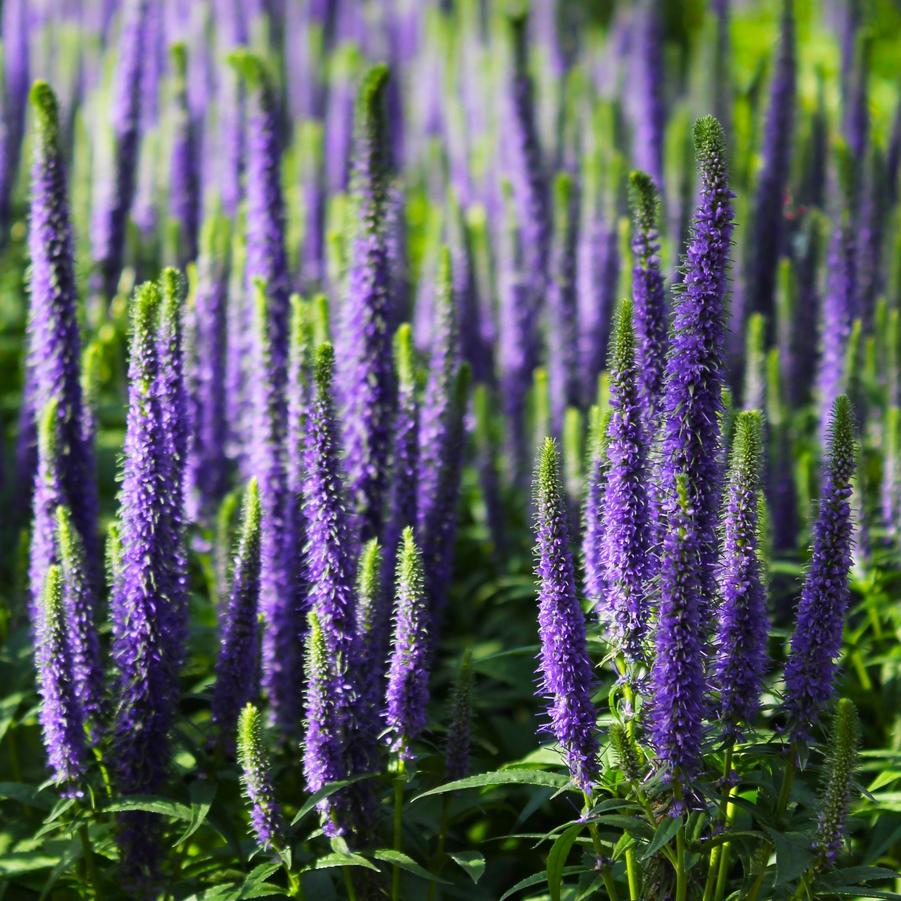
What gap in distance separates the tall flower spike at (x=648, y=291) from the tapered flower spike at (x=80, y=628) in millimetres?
1996

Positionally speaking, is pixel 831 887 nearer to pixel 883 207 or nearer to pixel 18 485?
pixel 18 485

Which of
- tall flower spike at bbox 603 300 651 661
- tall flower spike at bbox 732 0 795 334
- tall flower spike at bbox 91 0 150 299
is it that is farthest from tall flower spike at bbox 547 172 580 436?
tall flower spike at bbox 603 300 651 661

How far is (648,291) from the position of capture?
185 inches

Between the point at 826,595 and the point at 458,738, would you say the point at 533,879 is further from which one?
the point at 826,595

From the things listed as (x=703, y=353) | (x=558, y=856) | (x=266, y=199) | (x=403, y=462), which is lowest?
(x=558, y=856)

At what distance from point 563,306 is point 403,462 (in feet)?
8.21

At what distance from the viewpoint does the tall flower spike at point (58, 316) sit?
18.4 ft

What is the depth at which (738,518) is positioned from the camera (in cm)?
391

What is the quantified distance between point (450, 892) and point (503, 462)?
3.16m

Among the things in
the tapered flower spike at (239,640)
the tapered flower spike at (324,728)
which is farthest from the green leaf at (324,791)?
the tapered flower spike at (239,640)

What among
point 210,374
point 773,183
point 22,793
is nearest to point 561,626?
point 22,793

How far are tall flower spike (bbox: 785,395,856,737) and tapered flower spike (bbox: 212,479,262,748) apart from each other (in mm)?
1828

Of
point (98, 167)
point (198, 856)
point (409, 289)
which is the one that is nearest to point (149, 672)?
point (198, 856)

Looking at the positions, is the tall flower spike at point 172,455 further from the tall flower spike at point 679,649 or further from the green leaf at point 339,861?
the tall flower spike at point 679,649
